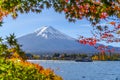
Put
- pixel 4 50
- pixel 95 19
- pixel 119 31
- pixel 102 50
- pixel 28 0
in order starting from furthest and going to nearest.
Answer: pixel 102 50
pixel 119 31
pixel 95 19
pixel 28 0
pixel 4 50

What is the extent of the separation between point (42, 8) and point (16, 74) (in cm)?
232

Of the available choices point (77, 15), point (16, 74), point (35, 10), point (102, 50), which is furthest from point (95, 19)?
point (102, 50)

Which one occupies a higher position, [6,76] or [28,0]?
[28,0]

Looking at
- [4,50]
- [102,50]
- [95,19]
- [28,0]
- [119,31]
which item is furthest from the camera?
[102,50]

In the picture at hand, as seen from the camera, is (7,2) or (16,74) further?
(16,74)

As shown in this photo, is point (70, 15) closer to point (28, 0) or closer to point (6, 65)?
point (28, 0)

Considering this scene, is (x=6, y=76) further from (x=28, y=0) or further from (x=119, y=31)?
(x=119, y=31)

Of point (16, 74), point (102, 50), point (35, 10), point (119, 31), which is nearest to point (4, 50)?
point (16, 74)

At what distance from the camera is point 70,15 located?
518 inches

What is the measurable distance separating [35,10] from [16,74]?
7.40 feet

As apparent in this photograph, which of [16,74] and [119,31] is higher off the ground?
[119,31]

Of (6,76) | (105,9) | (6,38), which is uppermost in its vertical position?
(105,9)

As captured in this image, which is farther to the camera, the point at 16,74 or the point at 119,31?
the point at 119,31

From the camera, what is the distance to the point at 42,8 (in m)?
12.7
